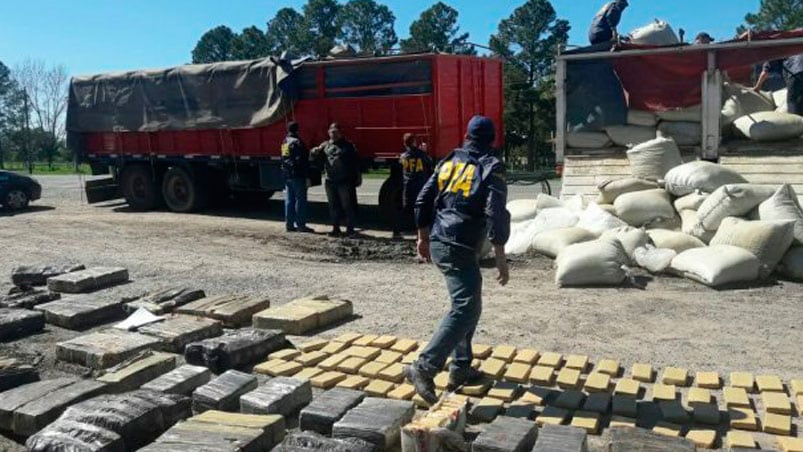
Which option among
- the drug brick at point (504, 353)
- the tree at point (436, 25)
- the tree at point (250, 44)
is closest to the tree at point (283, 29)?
the tree at point (250, 44)

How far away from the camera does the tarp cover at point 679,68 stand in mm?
9594

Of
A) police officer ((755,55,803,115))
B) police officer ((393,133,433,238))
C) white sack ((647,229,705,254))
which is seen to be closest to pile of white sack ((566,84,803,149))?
police officer ((755,55,803,115))

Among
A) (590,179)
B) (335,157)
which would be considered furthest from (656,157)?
(335,157)

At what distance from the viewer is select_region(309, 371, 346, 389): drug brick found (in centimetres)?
488

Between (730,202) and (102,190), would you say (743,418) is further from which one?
(102,190)

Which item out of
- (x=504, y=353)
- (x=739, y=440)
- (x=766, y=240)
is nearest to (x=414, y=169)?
(x=766, y=240)

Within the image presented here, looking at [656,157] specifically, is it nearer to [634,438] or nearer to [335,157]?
[335,157]

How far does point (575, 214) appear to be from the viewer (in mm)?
9203

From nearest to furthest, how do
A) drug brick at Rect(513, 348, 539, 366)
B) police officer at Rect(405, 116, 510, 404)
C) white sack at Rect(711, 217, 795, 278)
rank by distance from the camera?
police officer at Rect(405, 116, 510, 404) < drug brick at Rect(513, 348, 539, 366) < white sack at Rect(711, 217, 795, 278)

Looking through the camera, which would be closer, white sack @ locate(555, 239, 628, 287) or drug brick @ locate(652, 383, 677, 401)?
drug brick @ locate(652, 383, 677, 401)

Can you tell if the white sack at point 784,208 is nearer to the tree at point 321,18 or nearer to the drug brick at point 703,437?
the drug brick at point 703,437

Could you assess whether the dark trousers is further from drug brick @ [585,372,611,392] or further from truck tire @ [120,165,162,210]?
drug brick @ [585,372,611,392]

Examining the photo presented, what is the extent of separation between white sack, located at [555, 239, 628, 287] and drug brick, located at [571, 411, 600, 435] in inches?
131

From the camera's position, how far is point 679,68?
1000 cm
